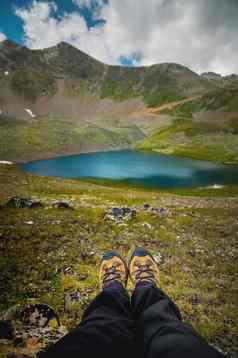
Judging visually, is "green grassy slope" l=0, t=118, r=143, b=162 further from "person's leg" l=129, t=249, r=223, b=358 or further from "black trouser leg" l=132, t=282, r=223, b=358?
"black trouser leg" l=132, t=282, r=223, b=358

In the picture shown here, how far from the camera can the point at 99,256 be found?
9.57 meters

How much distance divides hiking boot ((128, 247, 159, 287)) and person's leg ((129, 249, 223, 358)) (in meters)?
0.53

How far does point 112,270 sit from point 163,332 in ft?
10.9

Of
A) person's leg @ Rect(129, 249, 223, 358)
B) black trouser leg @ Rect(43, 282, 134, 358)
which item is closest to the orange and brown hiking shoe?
person's leg @ Rect(129, 249, 223, 358)

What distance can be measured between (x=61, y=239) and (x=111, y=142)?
14648 cm

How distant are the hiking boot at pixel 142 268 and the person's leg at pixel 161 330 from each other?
1.75 feet

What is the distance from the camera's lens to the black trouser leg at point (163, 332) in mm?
3207

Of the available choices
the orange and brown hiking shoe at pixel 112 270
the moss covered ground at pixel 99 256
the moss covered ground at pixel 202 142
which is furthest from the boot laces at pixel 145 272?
the moss covered ground at pixel 202 142

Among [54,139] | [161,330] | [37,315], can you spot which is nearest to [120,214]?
[37,315]

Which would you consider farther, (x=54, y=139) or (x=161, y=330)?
(x=54, y=139)

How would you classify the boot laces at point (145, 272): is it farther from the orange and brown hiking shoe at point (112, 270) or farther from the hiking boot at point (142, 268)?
the orange and brown hiking shoe at point (112, 270)

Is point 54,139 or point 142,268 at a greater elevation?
point 54,139

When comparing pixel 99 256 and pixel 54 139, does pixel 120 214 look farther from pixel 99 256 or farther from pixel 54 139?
pixel 54 139

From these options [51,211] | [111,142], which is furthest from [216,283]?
[111,142]
